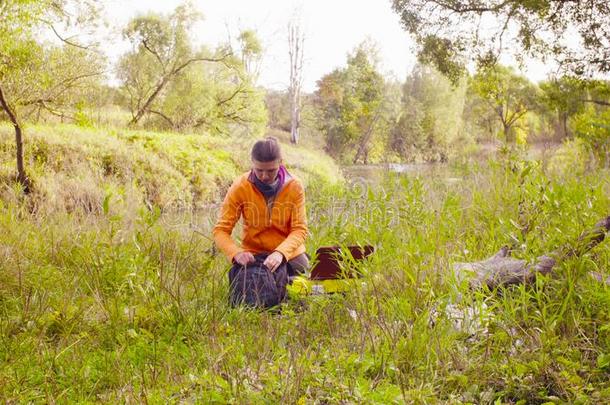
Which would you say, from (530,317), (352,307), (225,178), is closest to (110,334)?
(352,307)

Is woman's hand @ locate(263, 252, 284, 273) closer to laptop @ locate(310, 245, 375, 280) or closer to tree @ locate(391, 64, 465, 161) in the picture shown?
laptop @ locate(310, 245, 375, 280)

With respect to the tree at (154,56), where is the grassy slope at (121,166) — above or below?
below

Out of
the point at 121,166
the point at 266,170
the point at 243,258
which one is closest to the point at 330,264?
the point at 243,258

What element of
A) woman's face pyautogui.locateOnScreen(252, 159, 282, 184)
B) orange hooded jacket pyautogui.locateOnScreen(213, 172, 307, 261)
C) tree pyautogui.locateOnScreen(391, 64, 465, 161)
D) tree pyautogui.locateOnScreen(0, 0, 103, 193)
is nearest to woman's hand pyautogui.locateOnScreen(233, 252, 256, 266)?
orange hooded jacket pyautogui.locateOnScreen(213, 172, 307, 261)

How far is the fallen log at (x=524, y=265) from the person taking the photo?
3156 mm

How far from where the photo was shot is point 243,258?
4.28 m

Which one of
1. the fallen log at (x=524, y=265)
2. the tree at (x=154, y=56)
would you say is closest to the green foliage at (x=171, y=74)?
the tree at (x=154, y=56)

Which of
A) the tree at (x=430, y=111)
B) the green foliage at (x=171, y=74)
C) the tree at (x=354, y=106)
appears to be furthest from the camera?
the tree at (x=430, y=111)

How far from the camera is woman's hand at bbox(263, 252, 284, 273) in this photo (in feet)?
14.0

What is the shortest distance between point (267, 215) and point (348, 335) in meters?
1.80

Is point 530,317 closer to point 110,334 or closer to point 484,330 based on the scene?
point 484,330

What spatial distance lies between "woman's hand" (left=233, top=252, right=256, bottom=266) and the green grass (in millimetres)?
258

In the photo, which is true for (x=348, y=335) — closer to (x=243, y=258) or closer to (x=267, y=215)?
(x=243, y=258)

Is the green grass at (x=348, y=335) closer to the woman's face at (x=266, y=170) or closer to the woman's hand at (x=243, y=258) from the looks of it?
the woman's hand at (x=243, y=258)
